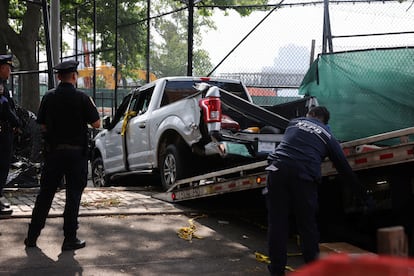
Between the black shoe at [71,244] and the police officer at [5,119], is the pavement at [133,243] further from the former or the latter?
the police officer at [5,119]

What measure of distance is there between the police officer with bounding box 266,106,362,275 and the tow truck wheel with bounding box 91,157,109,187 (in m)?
6.78

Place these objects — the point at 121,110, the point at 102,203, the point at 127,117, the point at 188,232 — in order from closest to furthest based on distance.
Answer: the point at 188,232 → the point at 102,203 → the point at 127,117 → the point at 121,110

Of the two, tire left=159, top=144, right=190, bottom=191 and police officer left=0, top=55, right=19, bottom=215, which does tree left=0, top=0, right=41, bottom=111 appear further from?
police officer left=0, top=55, right=19, bottom=215

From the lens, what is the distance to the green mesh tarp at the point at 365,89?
6812mm

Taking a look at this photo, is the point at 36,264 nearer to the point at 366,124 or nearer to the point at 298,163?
the point at 298,163

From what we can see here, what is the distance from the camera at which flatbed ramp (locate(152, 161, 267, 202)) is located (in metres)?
6.10

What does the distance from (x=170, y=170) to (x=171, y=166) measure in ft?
0.28

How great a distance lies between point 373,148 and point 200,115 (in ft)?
8.89

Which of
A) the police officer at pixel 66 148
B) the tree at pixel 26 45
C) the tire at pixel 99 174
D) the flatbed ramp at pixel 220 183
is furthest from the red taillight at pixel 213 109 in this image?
the tree at pixel 26 45

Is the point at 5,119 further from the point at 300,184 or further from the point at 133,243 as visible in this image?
the point at 300,184

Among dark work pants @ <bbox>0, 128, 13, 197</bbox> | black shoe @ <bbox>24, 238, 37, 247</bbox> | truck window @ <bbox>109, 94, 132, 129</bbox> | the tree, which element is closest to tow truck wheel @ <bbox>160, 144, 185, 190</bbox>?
truck window @ <bbox>109, 94, 132, 129</bbox>

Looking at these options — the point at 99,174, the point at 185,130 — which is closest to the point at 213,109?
the point at 185,130

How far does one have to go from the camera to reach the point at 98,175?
11430mm

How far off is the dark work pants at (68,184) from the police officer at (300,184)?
1.93 metres
